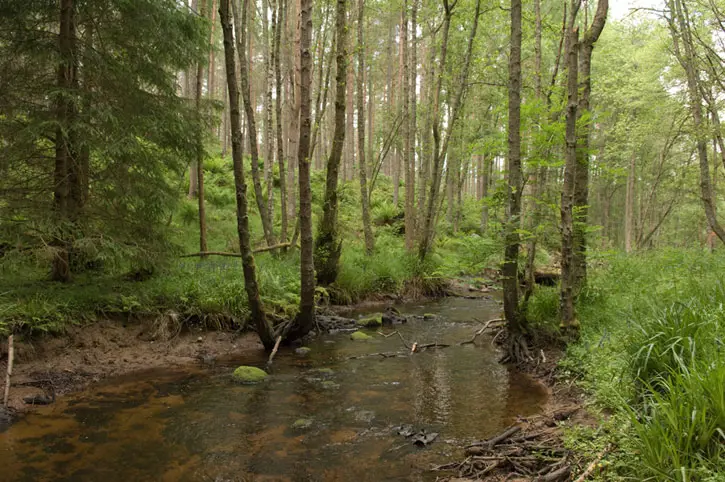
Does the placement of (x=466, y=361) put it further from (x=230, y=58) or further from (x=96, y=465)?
(x=230, y=58)

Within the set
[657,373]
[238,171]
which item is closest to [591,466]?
[657,373]

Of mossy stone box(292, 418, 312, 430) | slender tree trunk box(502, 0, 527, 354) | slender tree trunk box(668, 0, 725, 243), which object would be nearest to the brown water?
mossy stone box(292, 418, 312, 430)

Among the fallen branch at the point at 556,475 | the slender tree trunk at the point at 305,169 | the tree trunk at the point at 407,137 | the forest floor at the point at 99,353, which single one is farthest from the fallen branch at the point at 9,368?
the tree trunk at the point at 407,137

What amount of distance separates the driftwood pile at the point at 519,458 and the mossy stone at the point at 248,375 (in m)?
3.47

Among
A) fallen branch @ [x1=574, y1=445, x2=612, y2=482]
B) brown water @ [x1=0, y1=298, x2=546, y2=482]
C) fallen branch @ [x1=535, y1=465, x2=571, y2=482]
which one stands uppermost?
fallen branch @ [x1=574, y1=445, x2=612, y2=482]

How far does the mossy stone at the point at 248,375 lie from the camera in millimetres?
6414

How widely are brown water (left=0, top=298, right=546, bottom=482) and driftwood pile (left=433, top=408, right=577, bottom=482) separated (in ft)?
0.97

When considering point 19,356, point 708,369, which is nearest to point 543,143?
point 708,369

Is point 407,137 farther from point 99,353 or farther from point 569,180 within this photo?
point 99,353

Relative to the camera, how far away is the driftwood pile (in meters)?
3.37

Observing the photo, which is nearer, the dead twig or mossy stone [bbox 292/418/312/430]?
mossy stone [bbox 292/418/312/430]

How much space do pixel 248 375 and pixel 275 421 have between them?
1.56 m

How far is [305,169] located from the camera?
7.38 meters

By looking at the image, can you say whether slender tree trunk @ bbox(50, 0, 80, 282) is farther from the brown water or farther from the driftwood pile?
the driftwood pile
